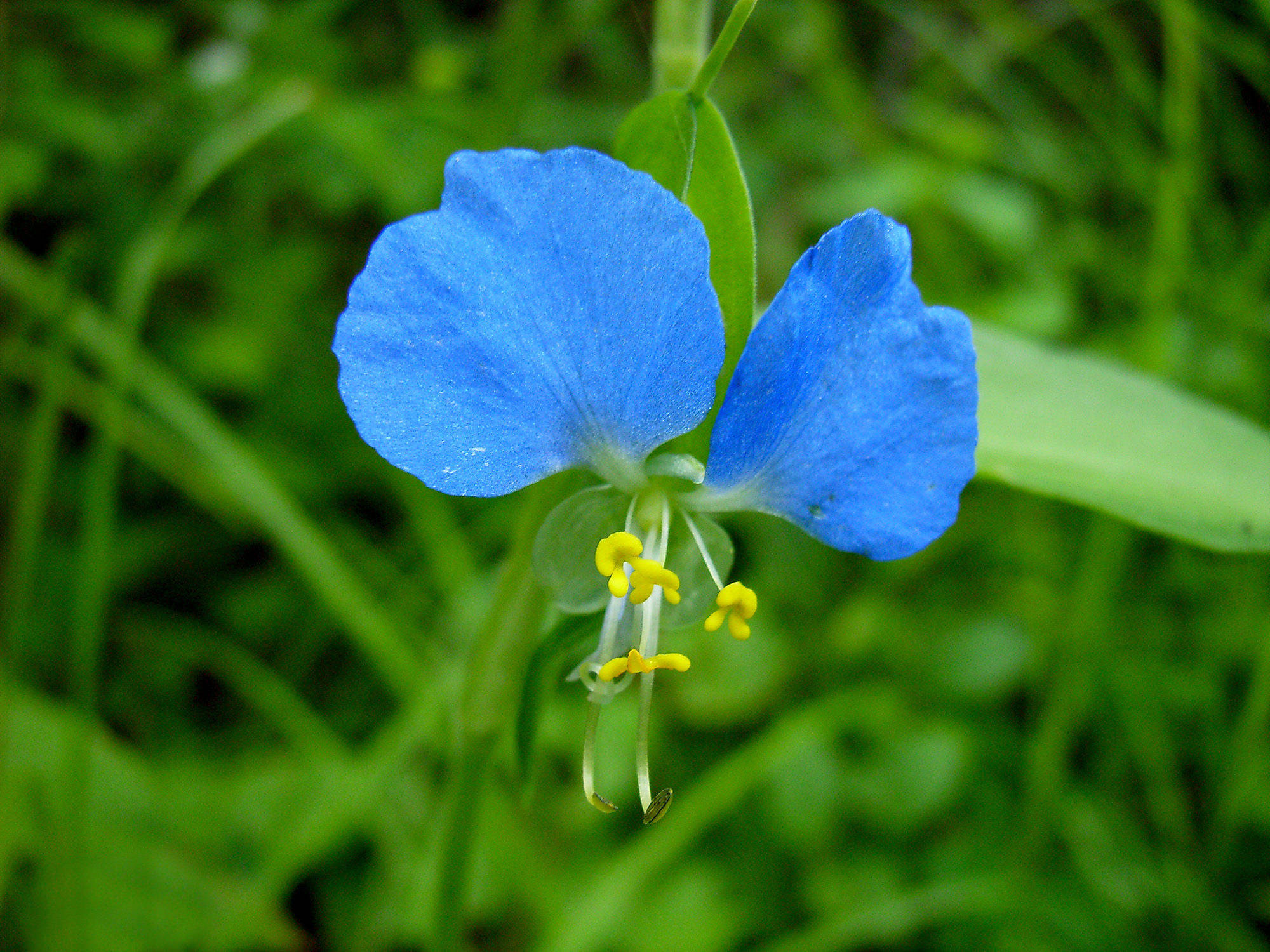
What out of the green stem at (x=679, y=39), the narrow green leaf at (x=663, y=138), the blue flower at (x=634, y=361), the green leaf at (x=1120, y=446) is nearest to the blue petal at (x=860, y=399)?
the blue flower at (x=634, y=361)

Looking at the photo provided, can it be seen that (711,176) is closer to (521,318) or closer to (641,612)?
(521,318)

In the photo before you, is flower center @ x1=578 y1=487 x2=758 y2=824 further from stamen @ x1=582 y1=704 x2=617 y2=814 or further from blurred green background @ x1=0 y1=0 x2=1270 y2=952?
blurred green background @ x1=0 y1=0 x2=1270 y2=952

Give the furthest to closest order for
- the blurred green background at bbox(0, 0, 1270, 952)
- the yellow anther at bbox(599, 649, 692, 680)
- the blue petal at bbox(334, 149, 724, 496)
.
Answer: the blurred green background at bbox(0, 0, 1270, 952) < the yellow anther at bbox(599, 649, 692, 680) < the blue petal at bbox(334, 149, 724, 496)

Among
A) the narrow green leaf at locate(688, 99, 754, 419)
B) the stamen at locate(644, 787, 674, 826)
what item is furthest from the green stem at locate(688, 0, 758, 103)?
the stamen at locate(644, 787, 674, 826)

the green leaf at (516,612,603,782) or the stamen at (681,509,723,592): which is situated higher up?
the stamen at (681,509,723,592)

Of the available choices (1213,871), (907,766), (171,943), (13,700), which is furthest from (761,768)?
(13,700)

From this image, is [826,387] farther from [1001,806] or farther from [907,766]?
[1001,806]

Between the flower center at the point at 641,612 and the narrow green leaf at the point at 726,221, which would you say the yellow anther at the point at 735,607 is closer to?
the flower center at the point at 641,612
